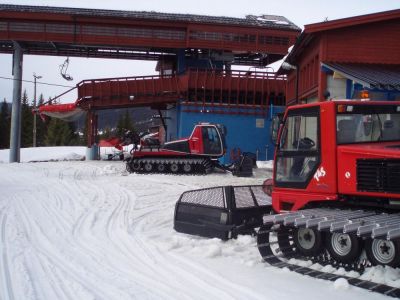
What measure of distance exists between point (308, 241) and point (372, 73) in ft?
32.1

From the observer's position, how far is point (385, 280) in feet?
17.6

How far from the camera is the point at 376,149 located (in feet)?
19.1

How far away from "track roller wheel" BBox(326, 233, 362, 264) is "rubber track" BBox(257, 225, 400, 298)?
310 millimetres

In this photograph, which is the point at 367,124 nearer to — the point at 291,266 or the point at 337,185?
the point at 337,185

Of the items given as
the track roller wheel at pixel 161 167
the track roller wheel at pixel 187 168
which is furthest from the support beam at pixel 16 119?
the track roller wheel at pixel 187 168

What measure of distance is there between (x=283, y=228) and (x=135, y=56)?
2867 centimetres

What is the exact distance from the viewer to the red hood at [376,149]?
562 cm

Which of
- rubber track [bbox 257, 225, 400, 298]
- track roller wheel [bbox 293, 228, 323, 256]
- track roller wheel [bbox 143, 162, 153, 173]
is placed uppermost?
track roller wheel [bbox 143, 162, 153, 173]

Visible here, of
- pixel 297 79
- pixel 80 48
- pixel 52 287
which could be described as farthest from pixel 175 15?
pixel 52 287

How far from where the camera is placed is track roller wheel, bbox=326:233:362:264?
5738 mm

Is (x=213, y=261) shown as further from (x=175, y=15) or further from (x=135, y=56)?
(x=135, y=56)

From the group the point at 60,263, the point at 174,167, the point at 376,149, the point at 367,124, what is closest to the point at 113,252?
the point at 60,263

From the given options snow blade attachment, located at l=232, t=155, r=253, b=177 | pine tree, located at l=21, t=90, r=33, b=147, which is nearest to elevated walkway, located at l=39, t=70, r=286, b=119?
snow blade attachment, located at l=232, t=155, r=253, b=177

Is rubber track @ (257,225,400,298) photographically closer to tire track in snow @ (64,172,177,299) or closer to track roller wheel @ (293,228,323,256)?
track roller wheel @ (293,228,323,256)
